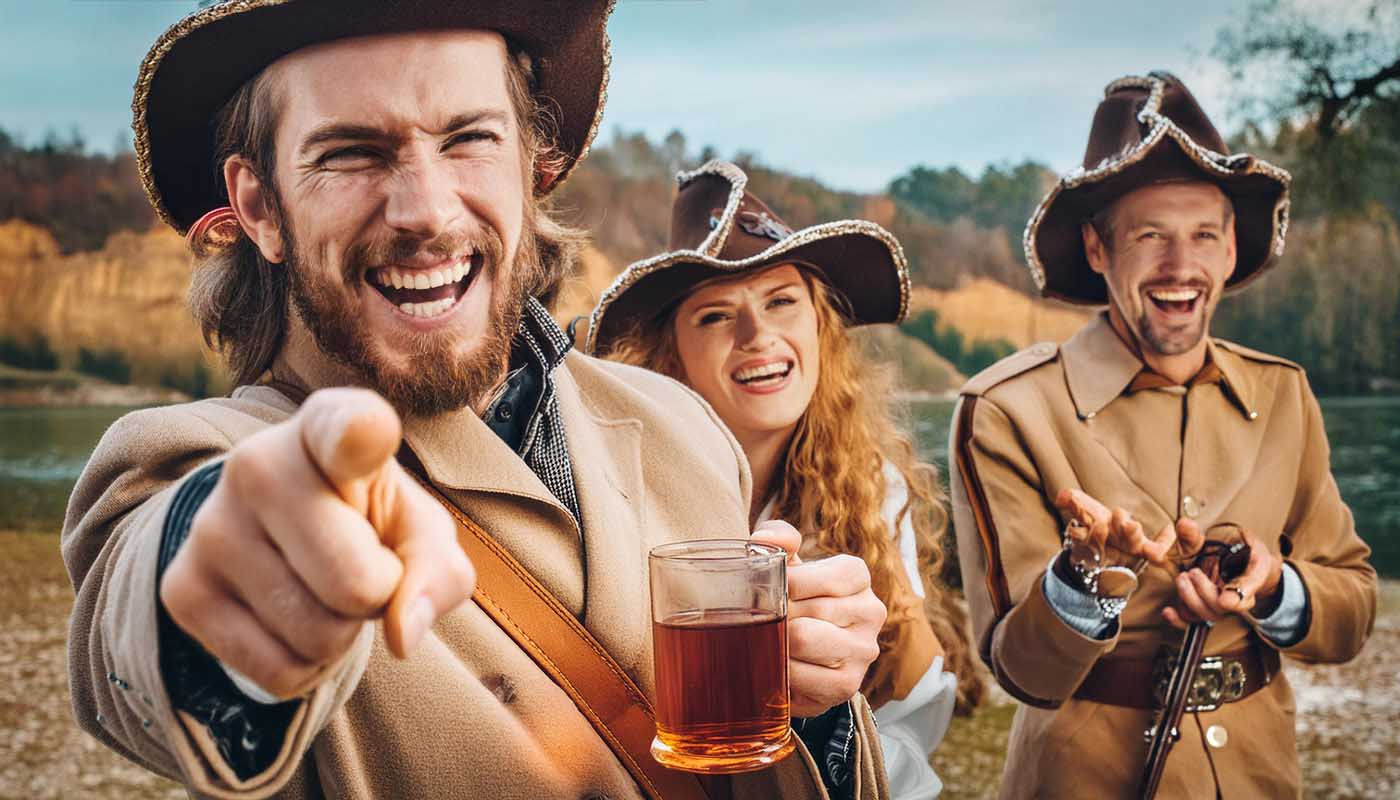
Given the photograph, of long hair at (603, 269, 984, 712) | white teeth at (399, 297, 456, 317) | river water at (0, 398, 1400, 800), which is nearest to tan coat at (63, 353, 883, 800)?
white teeth at (399, 297, 456, 317)

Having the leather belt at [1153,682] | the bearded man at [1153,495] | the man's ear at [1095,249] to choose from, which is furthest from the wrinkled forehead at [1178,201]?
the leather belt at [1153,682]

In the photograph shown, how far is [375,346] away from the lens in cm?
178

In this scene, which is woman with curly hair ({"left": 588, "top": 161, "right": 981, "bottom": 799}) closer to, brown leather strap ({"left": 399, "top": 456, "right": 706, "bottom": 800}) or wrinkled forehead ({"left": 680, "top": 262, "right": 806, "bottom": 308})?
wrinkled forehead ({"left": 680, "top": 262, "right": 806, "bottom": 308})

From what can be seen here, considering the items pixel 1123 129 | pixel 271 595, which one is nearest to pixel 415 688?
pixel 271 595

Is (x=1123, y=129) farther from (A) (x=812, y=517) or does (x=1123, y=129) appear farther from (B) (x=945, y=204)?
(B) (x=945, y=204)

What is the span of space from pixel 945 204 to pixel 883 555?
689 cm

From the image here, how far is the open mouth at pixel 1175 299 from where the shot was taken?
10.6 feet

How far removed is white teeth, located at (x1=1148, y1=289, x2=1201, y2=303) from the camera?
3.24 m

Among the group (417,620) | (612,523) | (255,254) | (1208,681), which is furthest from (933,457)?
(417,620)

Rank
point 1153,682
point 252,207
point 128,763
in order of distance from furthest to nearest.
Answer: point 128,763, point 1153,682, point 252,207

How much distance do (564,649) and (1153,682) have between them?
1.99 m

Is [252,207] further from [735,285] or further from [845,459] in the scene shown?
[845,459]

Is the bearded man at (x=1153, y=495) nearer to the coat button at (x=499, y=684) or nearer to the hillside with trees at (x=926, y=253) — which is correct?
the coat button at (x=499, y=684)

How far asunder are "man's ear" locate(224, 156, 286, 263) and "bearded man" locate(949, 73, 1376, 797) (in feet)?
6.46
